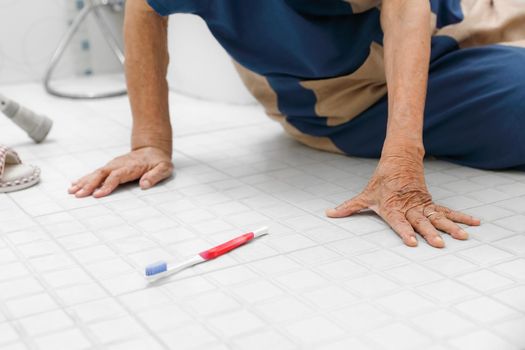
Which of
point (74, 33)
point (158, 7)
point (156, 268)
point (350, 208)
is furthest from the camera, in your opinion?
point (74, 33)

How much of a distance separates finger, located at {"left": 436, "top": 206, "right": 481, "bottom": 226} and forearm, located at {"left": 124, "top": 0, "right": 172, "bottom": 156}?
0.61m

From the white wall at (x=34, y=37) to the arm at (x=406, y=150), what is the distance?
5.73 feet

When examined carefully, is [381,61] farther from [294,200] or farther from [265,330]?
[265,330]

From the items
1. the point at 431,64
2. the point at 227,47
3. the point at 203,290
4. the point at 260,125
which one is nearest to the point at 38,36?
the point at 260,125

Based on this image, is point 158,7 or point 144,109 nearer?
point 158,7

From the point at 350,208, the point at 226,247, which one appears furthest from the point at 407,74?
the point at 226,247

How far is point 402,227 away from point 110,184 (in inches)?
22.8

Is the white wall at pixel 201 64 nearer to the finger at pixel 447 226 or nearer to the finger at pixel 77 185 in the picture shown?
the finger at pixel 77 185

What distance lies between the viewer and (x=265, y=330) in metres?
0.92

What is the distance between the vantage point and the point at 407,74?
4.13ft

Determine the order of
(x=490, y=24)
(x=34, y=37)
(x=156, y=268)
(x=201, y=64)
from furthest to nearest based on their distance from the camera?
(x=34, y=37) < (x=201, y=64) < (x=490, y=24) < (x=156, y=268)

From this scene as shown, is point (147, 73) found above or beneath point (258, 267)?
above

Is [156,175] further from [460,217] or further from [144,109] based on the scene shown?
[460,217]

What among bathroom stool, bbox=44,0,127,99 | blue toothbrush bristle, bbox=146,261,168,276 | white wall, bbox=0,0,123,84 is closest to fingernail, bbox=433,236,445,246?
blue toothbrush bristle, bbox=146,261,168,276
